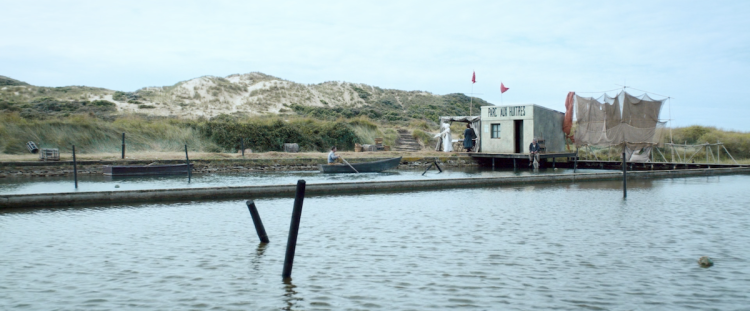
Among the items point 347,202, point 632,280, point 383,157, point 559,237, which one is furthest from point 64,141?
point 632,280

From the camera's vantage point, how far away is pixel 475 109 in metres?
91.7

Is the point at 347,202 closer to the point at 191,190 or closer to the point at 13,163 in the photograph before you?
the point at 191,190

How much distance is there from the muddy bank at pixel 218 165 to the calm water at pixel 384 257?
13.4 meters

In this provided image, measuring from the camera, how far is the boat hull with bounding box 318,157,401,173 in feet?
86.6

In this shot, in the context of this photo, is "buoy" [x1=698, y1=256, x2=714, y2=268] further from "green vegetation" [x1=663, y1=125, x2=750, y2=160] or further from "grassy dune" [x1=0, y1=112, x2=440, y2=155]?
"green vegetation" [x1=663, y1=125, x2=750, y2=160]

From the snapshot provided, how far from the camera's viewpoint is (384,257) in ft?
28.0

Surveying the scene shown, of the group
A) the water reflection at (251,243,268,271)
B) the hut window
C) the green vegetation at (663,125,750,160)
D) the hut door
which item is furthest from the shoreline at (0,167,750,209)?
the green vegetation at (663,125,750,160)

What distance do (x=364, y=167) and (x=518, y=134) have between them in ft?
39.1

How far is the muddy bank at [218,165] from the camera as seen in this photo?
947 inches

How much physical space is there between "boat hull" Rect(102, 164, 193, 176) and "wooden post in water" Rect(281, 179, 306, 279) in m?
19.0

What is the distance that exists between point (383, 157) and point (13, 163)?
18112mm

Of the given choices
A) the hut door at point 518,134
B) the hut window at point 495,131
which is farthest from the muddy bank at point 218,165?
the hut door at point 518,134

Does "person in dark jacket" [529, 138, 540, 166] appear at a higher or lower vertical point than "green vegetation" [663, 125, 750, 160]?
lower

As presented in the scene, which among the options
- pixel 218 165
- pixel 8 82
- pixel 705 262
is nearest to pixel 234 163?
pixel 218 165
